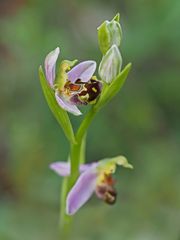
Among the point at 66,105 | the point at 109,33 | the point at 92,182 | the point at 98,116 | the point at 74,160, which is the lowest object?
the point at 98,116

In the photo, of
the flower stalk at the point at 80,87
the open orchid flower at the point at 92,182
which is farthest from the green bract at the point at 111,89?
the open orchid flower at the point at 92,182

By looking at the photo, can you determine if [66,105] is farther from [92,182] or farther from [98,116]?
[98,116]

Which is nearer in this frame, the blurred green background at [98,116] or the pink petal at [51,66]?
the pink petal at [51,66]

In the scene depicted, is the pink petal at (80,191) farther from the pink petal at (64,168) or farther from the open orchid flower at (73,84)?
the open orchid flower at (73,84)

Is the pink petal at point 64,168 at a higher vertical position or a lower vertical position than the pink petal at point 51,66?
lower

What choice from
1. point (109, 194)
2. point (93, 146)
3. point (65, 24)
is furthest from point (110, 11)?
point (109, 194)

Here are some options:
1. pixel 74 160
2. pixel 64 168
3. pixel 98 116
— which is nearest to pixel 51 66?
pixel 74 160
